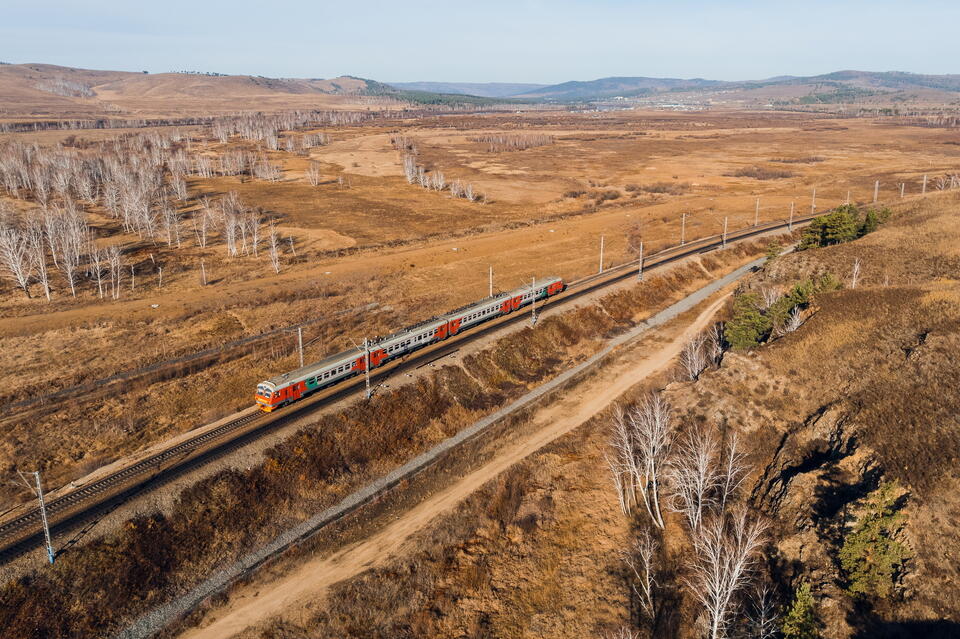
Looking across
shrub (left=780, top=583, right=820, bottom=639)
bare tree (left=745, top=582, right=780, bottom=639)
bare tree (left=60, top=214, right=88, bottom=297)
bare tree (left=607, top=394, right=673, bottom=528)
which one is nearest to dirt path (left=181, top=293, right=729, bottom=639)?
bare tree (left=607, top=394, right=673, bottom=528)

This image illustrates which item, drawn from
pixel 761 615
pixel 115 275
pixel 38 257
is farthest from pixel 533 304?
pixel 38 257

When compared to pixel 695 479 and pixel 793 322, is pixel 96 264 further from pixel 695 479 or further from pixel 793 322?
pixel 793 322

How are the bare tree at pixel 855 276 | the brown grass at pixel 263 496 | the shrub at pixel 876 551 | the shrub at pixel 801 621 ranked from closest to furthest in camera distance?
1. the shrub at pixel 801 621
2. the shrub at pixel 876 551
3. the brown grass at pixel 263 496
4. the bare tree at pixel 855 276

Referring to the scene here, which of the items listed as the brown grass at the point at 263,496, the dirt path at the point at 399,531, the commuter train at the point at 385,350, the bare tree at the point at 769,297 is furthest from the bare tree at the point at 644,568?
the bare tree at the point at 769,297

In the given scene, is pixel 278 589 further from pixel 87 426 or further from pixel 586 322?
pixel 586 322

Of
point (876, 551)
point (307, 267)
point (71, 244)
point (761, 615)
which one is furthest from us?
point (307, 267)

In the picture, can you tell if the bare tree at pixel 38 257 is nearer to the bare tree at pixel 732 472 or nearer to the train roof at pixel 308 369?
the train roof at pixel 308 369

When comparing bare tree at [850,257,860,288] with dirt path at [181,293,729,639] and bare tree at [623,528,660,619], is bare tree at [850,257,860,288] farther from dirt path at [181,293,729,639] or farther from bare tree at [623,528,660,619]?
bare tree at [623,528,660,619]
